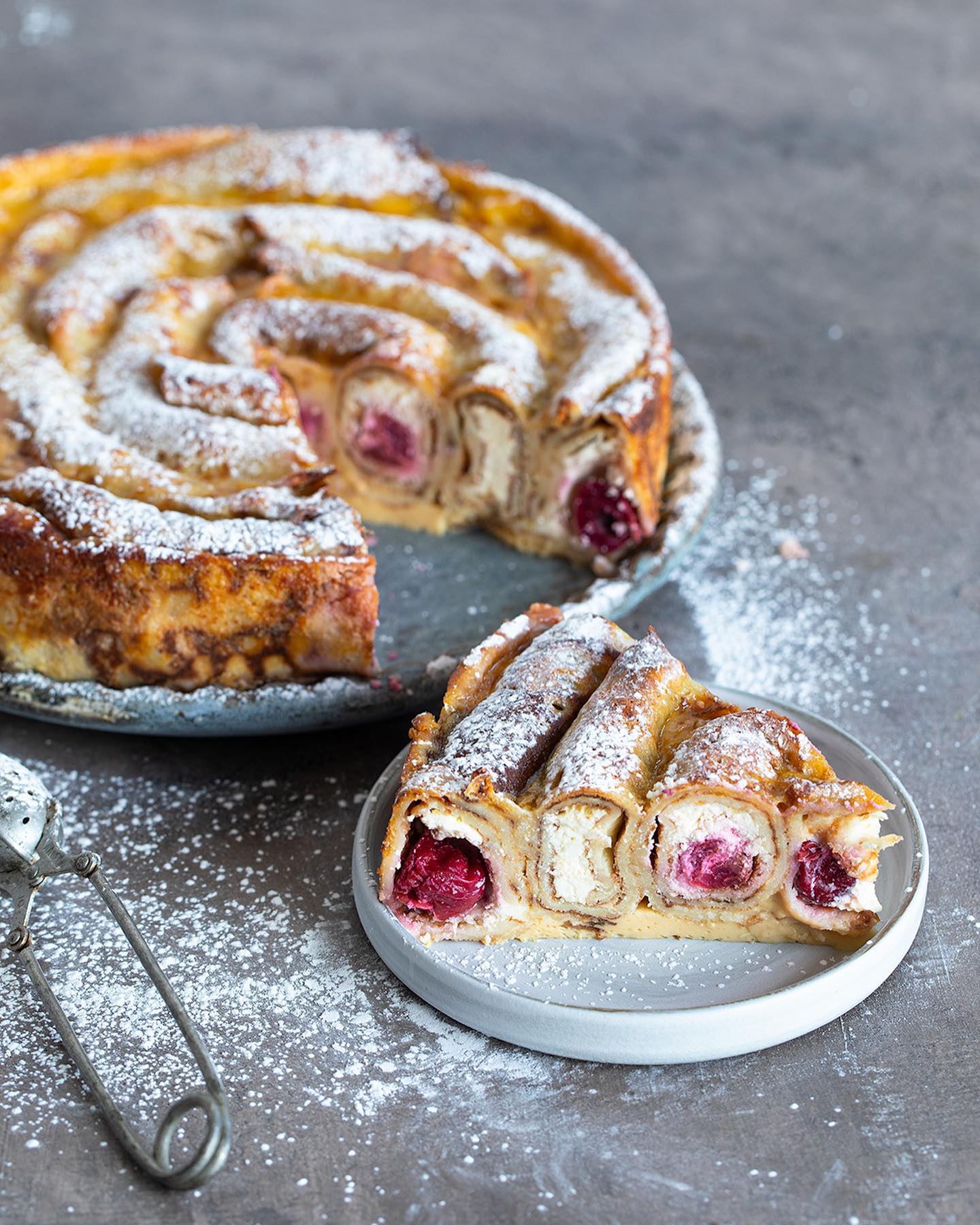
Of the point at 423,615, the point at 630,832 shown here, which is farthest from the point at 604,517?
the point at 630,832

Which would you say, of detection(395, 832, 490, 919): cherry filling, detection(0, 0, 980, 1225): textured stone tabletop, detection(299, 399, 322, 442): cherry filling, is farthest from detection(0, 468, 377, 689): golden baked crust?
detection(299, 399, 322, 442): cherry filling

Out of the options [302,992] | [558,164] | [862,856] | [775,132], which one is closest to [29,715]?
[302,992]

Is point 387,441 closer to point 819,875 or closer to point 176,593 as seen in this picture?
point 176,593

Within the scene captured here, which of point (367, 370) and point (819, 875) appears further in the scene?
point (367, 370)

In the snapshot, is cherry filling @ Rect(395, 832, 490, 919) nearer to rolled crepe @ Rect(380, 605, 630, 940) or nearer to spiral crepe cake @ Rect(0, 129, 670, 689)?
rolled crepe @ Rect(380, 605, 630, 940)

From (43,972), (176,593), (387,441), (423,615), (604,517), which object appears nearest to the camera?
(43,972)

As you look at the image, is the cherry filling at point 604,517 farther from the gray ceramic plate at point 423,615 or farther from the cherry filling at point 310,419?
the cherry filling at point 310,419

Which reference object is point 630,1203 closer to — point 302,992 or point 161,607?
point 302,992

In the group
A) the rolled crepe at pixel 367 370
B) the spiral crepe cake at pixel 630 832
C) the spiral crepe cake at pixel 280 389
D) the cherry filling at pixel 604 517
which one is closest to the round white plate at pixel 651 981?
the spiral crepe cake at pixel 630 832
